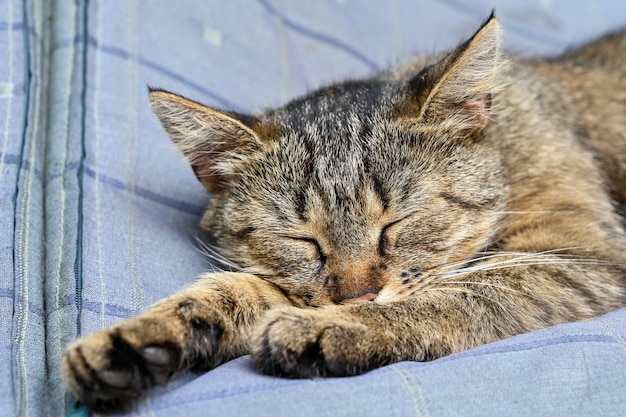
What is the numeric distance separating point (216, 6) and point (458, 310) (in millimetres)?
1681

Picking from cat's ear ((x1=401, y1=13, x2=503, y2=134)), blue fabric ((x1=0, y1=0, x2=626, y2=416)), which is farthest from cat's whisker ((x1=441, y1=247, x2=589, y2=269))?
cat's ear ((x1=401, y1=13, x2=503, y2=134))

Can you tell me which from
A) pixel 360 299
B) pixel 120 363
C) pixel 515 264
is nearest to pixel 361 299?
pixel 360 299

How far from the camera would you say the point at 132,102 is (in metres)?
2.31

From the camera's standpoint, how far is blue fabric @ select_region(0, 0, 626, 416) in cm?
140

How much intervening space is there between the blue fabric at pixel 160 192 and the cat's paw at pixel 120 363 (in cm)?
4

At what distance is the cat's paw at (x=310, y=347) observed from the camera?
1441 millimetres

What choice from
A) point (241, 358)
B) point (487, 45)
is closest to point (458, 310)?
point (241, 358)

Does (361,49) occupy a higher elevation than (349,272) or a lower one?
higher

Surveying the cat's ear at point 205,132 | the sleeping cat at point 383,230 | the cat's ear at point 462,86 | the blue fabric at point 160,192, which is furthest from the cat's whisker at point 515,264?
the cat's ear at point 205,132

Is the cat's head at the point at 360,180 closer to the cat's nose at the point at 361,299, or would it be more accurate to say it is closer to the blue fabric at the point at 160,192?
the cat's nose at the point at 361,299

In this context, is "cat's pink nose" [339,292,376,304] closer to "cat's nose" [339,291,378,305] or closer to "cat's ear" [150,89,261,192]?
"cat's nose" [339,291,378,305]

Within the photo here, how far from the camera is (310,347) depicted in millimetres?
1461

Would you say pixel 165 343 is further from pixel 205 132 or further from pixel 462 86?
pixel 462 86

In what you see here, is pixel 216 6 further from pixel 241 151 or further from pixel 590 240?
pixel 590 240
